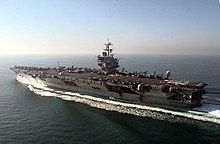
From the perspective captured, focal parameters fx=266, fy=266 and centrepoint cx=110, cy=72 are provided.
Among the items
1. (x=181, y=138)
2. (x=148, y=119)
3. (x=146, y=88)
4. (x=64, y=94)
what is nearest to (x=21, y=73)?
(x=64, y=94)

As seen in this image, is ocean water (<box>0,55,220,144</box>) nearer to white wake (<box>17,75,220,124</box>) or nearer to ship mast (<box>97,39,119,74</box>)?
white wake (<box>17,75,220,124</box>)

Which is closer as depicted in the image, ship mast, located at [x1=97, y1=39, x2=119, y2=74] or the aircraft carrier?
the aircraft carrier

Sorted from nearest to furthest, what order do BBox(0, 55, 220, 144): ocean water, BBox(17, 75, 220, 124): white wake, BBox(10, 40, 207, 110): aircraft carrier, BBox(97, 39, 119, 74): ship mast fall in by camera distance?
BBox(0, 55, 220, 144): ocean water, BBox(17, 75, 220, 124): white wake, BBox(10, 40, 207, 110): aircraft carrier, BBox(97, 39, 119, 74): ship mast

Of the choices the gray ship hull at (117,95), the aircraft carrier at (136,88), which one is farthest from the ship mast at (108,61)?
the gray ship hull at (117,95)

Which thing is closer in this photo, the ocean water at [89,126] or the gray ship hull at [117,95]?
the ocean water at [89,126]

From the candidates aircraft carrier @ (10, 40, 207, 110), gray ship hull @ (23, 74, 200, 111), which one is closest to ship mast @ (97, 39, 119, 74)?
aircraft carrier @ (10, 40, 207, 110)

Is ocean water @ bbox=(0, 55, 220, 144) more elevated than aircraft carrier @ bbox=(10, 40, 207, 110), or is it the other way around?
aircraft carrier @ bbox=(10, 40, 207, 110)

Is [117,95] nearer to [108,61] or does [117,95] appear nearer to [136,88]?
[136,88]

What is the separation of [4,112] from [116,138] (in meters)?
19.1

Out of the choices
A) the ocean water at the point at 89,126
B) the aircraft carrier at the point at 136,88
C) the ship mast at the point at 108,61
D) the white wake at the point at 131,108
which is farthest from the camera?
the ship mast at the point at 108,61

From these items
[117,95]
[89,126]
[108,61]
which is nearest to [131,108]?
[117,95]

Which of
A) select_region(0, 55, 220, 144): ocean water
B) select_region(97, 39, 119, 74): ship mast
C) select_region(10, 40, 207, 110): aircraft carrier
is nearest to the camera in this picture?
select_region(0, 55, 220, 144): ocean water

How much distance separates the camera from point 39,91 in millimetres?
54750

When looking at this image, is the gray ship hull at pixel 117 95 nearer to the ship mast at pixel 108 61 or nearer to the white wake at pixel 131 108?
the white wake at pixel 131 108
